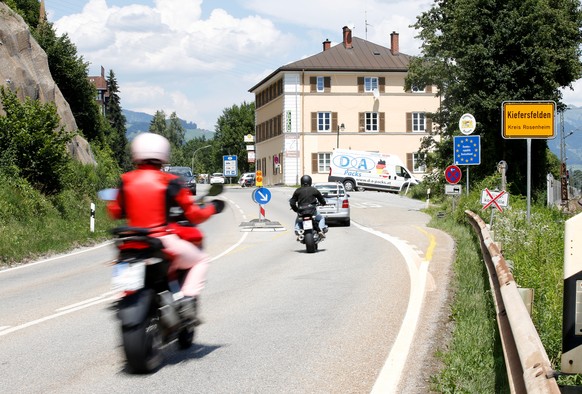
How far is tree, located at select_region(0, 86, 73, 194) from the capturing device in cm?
2298

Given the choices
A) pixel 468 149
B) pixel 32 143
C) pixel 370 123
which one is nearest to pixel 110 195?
pixel 32 143

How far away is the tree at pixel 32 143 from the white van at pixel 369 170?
3910 centimetres

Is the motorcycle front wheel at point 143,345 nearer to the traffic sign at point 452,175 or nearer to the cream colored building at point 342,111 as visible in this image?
the traffic sign at point 452,175

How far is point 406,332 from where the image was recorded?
8.36 m

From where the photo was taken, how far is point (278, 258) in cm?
1761

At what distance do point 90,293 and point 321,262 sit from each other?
566 centimetres

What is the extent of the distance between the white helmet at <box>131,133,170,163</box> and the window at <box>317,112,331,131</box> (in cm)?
7459

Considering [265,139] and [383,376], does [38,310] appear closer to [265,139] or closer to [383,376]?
[383,376]

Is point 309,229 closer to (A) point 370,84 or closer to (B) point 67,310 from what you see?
(B) point 67,310

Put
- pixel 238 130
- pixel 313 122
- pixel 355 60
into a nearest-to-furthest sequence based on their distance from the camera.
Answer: pixel 313 122 < pixel 355 60 < pixel 238 130

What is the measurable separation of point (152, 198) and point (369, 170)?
184 feet

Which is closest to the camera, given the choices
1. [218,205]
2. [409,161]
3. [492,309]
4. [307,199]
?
[218,205]

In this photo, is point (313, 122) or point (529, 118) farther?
point (313, 122)

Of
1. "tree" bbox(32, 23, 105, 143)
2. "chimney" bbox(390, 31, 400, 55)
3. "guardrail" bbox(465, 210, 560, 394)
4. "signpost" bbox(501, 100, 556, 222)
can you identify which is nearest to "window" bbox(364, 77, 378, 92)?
"chimney" bbox(390, 31, 400, 55)
